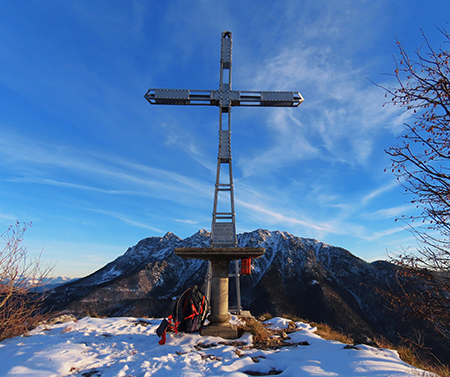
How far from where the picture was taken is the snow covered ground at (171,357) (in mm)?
5379

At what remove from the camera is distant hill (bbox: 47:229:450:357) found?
185ft

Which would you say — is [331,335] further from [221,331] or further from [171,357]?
[171,357]

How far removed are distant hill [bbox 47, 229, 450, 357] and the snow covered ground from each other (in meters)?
52.1

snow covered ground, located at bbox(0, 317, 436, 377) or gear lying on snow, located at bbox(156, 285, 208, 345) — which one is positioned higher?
gear lying on snow, located at bbox(156, 285, 208, 345)

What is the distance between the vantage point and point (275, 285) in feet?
222

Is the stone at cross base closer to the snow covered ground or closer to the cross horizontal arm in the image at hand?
the snow covered ground

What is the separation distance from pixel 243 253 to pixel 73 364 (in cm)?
584

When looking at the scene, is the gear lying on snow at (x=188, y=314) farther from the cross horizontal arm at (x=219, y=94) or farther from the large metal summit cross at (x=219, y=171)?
the cross horizontal arm at (x=219, y=94)

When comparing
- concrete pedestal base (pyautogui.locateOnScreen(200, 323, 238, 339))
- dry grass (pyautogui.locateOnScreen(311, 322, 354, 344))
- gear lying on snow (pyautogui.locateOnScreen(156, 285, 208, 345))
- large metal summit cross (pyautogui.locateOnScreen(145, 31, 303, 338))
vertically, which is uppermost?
large metal summit cross (pyautogui.locateOnScreen(145, 31, 303, 338))

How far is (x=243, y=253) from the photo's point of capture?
9391 mm

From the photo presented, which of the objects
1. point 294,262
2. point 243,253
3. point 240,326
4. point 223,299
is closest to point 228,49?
point 243,253


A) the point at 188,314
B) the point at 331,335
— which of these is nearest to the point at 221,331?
the point at 188,314

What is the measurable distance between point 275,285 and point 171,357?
67.0m

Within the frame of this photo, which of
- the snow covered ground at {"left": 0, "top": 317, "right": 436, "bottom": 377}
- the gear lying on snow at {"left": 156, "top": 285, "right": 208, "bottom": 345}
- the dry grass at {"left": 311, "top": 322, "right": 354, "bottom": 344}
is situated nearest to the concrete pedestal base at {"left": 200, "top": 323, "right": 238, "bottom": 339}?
the snow covered ground at {"left": 0, "top": 317, "right": 436, "bottom": 377}
